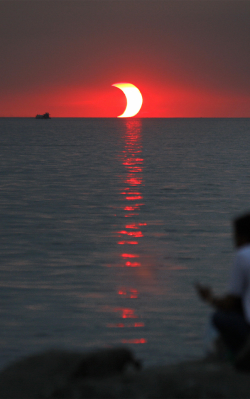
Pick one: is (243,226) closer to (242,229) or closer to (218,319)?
(242,229)

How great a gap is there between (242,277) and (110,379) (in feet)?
4.69

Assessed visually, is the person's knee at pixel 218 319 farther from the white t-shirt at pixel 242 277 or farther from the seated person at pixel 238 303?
the white t-shirt at pixel 242 277

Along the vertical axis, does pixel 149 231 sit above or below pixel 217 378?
above

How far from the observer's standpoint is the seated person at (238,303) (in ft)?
16.4

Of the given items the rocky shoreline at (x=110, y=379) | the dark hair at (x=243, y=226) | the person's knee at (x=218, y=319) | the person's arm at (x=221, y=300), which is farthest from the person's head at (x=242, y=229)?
the rocky shoreline at (x=110, y=379)

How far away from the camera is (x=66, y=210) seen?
20719 millimetres

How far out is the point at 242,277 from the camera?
501cm

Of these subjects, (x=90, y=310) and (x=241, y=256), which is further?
(x=90, y=310)

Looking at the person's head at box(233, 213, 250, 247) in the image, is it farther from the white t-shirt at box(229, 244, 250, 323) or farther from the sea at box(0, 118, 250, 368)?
the sea at box(0, 118, 250, 368)

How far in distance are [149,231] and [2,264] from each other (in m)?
5.17

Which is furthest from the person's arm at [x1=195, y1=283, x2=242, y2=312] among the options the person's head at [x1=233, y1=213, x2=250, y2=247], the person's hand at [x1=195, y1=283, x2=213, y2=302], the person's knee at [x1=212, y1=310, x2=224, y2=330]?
the person's head at [x1=233, y1=213, x2=250, y2=247]

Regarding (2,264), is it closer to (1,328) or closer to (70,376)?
(1,328)

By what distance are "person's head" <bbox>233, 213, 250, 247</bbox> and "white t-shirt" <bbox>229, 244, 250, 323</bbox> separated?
5cm

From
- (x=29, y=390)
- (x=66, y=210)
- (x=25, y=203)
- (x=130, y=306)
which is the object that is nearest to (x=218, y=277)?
(x=130, y=306)
